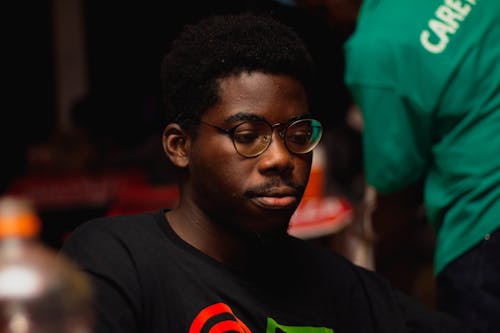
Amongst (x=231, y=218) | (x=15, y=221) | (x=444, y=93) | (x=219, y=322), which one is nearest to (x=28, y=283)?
(x=15, y=221)

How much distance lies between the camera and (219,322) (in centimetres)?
150

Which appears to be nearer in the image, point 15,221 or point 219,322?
point 15,221

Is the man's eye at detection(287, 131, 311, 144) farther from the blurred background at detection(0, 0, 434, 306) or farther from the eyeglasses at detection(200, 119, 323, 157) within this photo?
the blurred background at detection(0, 0, 434, 306)

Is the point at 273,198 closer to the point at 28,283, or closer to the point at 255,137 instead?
the point at 255,137

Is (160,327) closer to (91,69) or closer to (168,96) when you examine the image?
(168,96)

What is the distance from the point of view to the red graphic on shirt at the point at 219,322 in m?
1.49

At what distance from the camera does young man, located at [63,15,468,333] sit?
1.51 meters

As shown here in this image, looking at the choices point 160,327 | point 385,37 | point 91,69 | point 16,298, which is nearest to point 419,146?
point 385,37

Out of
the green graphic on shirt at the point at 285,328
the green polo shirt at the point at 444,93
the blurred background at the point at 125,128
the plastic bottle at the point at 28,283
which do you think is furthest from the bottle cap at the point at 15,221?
the blurred background at the point at 125,128

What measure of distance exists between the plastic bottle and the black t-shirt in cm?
50

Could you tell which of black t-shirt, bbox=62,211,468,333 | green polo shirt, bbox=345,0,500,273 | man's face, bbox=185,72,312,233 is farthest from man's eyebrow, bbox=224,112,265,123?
green polo shirt, bbox=345,0,500,273

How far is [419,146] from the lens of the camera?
2102 mm

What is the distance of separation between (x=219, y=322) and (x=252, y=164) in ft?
0.98

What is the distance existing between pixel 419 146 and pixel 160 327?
2.99 feet
